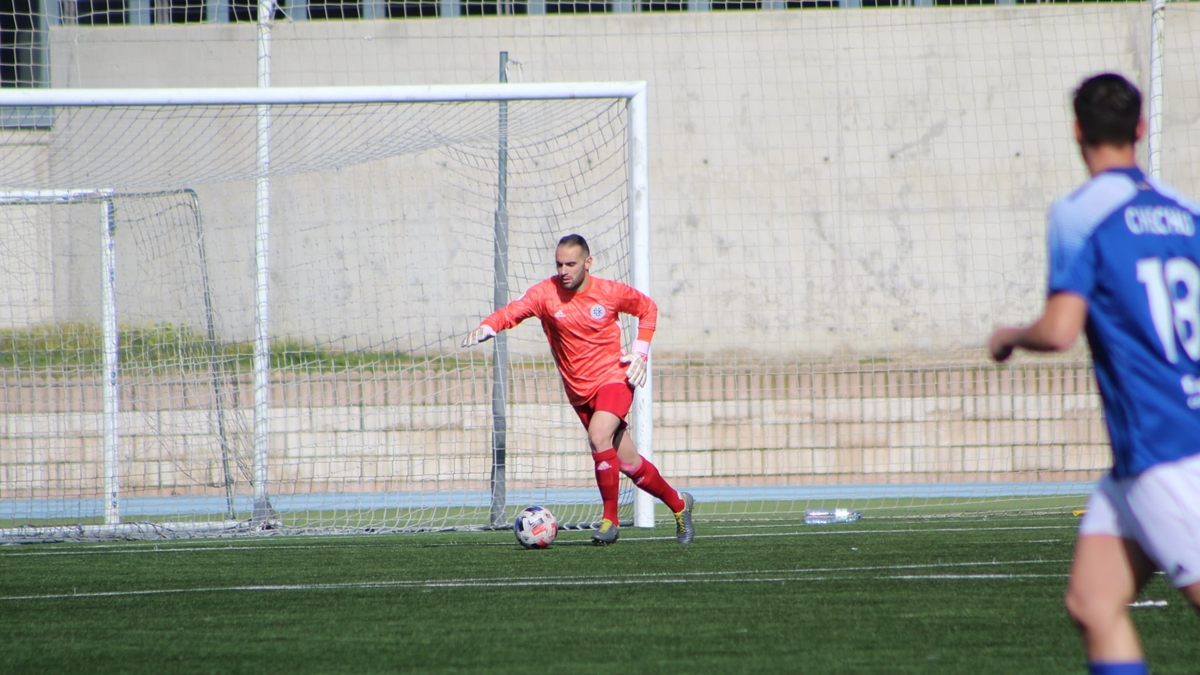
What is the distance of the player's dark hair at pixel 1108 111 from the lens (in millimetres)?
2701

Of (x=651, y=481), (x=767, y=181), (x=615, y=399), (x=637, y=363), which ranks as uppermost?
(x=767, y=181)

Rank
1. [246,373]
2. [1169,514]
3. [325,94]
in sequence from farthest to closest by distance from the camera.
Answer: [246,373]
[325,94]
[1169,514]

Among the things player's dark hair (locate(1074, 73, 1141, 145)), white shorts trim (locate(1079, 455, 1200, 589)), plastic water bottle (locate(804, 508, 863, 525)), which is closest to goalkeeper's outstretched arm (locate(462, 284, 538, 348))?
plastic water bottle (locate(804, 508, 863, 525))

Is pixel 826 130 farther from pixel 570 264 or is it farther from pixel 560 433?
pixel 570 264

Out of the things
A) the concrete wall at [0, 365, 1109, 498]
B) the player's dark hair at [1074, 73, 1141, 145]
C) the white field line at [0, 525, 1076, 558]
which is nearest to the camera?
the player's dark hair at [1074, 73, 1141, 145]

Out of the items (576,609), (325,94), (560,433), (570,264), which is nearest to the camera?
(576,609)

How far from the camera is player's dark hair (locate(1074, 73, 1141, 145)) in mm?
2701

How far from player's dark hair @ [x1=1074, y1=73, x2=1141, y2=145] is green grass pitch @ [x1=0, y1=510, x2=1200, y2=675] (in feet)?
5.46

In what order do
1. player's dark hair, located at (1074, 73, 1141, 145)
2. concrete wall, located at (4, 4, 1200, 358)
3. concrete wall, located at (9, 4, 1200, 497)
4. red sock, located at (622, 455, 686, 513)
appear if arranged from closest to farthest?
player's dark hair, located at (1074, 73, 1141, 145) → red sock, located at (622, 455, 686, 513) → concrete wall, located at (9, 4, 1200, 497) → concrete wall, located at (4, 4, 1200, 358)

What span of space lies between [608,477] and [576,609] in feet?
8.89

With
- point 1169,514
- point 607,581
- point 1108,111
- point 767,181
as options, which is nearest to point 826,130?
point 767,181

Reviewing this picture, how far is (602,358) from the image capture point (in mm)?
7738

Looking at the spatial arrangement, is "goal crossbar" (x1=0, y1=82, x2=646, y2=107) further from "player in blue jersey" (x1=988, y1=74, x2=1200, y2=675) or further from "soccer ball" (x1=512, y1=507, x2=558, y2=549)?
"player in blue jersey" (x1=988, y1=74, x2=1200, y2=675)

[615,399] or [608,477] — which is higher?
[615,399]
